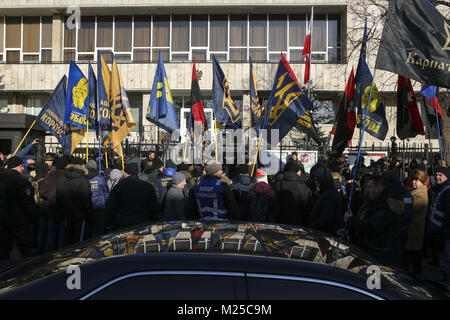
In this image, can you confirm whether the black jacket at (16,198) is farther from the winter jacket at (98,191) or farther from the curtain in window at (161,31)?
the curtain in window at (161,31)

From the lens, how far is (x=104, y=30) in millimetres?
22312

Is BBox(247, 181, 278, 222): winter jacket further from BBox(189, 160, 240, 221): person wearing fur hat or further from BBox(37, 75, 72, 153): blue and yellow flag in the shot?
BBox(37, 75, 72, 153): blue and yellow flag

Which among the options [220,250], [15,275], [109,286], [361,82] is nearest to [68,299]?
[109,286]

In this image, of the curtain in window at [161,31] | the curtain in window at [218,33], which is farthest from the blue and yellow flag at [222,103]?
the curtain in window at [161,31]

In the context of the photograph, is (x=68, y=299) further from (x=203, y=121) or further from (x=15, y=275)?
(x=203, y=121)

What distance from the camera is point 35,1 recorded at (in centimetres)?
2145

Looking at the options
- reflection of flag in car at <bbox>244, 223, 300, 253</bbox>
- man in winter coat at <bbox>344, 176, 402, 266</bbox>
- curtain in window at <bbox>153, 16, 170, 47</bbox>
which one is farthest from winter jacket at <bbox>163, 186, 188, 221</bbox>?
curtain in window at <bbox>153, 16, 170, 47</bbox>

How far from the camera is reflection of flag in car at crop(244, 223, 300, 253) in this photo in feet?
8.09

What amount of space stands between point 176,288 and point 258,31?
2122 cm

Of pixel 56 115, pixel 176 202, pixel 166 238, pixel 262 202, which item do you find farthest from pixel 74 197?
pixel 166 238

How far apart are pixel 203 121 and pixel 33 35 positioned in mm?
17163

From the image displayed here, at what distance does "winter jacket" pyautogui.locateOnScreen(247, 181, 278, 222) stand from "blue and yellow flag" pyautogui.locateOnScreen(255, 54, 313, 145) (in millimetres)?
1724

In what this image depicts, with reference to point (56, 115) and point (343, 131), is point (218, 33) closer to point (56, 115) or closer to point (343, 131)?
point (56, 115)
